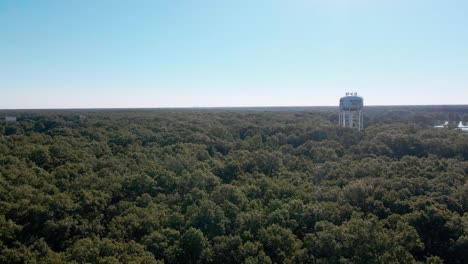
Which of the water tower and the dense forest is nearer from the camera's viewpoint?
the dense forest

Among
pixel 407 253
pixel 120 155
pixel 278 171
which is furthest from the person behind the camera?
pixel 120 155

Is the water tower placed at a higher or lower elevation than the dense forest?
higher

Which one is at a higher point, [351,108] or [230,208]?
[351,108]

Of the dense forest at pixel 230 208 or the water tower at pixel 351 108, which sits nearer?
the dense forest at pixel 230 208

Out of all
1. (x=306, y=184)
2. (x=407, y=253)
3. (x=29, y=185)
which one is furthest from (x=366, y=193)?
(x=29, y=185)

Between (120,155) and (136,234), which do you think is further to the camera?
(120,155)

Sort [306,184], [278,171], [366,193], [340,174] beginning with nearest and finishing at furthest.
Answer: [366,193] → [306,184] → [340,174] → [278,171]

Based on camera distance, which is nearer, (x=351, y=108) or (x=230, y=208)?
(x=230, y=208)

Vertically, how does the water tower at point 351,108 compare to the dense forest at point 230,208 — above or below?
above

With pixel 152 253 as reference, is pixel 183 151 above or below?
above

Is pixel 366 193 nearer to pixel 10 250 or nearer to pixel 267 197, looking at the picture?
Result: pixel 267 197
